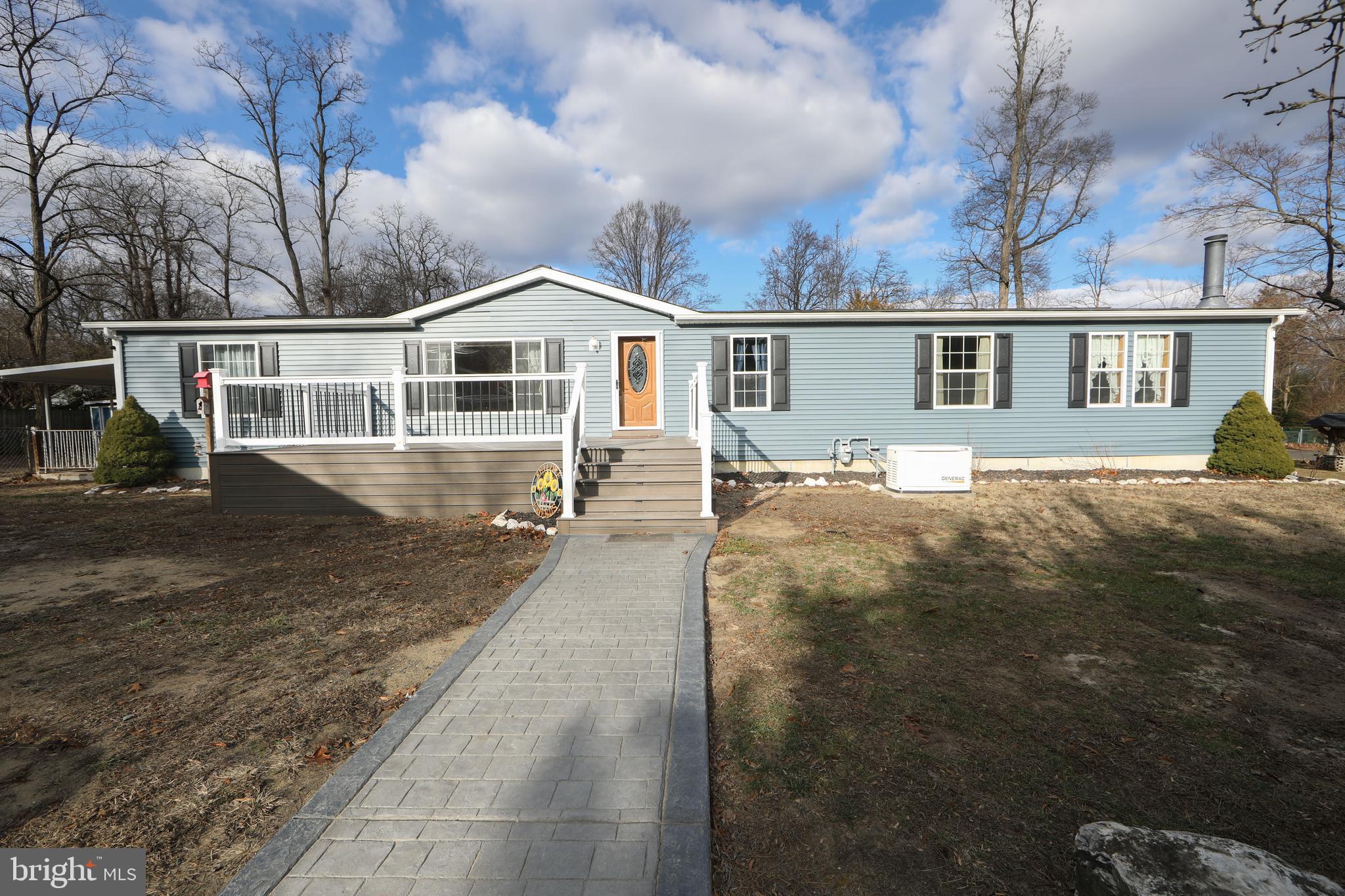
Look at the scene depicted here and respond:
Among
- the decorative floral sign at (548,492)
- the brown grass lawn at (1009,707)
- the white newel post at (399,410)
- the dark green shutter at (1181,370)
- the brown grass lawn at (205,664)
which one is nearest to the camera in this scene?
the brown grass lawn at (1009,707)

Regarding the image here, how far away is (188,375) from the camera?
38.0 feet

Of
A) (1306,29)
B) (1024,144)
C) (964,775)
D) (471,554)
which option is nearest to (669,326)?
(471,554)

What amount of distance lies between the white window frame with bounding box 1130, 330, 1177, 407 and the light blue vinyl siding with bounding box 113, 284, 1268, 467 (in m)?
0.12

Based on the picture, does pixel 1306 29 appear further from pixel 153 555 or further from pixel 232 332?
pixel 232 332

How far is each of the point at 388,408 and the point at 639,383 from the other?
472cm

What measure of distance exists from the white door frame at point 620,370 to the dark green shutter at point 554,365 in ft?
3.16

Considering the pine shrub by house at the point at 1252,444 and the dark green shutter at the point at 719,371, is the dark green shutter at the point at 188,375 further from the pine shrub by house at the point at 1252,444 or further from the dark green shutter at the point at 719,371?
the pine shrub by house at the point at 1252,444

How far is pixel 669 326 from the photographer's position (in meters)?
11.6

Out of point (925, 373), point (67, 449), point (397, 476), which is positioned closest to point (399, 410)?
point (397, 476)

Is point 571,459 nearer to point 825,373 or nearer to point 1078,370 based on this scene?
point 825,373

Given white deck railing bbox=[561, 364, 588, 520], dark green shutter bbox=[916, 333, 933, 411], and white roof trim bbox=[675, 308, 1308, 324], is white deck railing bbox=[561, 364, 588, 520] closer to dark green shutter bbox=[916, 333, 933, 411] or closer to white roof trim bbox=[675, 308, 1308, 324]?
white roof trim bbox=[675, 308, 1308, 324]

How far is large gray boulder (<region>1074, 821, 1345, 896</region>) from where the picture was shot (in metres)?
1.58

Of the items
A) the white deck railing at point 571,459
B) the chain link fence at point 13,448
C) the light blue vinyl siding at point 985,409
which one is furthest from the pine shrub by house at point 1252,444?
the chain link fence at point 13,448

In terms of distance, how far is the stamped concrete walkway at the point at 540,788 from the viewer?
78.2 inches
